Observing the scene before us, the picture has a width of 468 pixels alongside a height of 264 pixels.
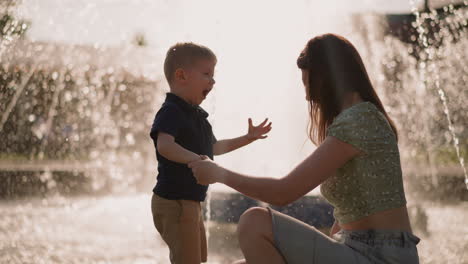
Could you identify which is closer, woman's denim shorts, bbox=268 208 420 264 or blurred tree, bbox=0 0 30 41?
woman's denim shorts, bbox=268 208 420 264

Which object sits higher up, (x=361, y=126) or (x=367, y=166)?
(x=361, y=126)

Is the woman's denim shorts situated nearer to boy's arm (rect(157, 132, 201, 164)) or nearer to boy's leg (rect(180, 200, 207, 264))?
boy's arm (rect(157, 132, 201, 164))

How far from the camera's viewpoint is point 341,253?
2.45 meters

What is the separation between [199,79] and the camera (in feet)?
10.1

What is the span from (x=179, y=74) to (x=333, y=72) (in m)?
0.81

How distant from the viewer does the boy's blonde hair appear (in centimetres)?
305

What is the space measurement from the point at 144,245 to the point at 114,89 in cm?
1369

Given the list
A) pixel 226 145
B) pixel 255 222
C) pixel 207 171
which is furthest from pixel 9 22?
pixel 255 222

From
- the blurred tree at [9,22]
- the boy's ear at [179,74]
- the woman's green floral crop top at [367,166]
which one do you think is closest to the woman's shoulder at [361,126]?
the woman's green floral crop top at [367,166]

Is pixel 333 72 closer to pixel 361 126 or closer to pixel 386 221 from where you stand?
pixel 361 126

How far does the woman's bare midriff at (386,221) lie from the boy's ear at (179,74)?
110 centimetres

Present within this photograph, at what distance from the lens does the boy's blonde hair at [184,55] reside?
3055mm

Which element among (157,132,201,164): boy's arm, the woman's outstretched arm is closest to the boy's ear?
(157,132,201,164): boy's arm

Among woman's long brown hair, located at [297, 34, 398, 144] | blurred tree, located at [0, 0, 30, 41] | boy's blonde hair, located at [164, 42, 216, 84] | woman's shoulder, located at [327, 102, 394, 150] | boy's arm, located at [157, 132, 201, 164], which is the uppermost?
blurred tree, located at [0, 0, 30, 41]
